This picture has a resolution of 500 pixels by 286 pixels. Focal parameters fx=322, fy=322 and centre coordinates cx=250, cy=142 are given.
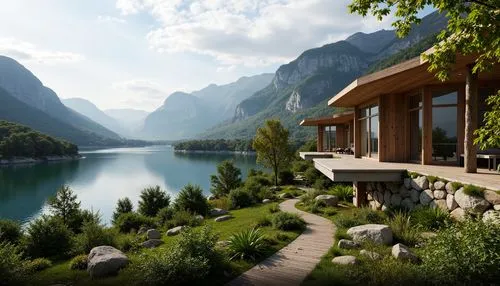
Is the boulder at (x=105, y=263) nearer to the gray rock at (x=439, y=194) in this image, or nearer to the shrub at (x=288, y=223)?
the shrub at (x=288, y=223)

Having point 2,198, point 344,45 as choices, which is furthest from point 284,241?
point 344,45

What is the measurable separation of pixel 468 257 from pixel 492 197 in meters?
2.48

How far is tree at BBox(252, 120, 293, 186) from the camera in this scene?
25.5m

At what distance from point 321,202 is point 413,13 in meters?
8.20

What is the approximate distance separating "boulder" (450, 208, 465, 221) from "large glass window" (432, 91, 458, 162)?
4.65 metres

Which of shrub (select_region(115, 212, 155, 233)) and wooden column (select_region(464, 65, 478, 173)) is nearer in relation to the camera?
wooden column (select_region(464, 65, 478, 173))

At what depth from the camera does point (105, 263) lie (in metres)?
6.39

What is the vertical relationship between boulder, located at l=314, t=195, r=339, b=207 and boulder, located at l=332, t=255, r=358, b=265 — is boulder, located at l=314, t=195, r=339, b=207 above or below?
below

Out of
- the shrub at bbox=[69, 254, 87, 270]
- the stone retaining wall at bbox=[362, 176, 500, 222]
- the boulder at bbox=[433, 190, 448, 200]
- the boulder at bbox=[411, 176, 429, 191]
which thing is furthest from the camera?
the boulder at bbox=[411, 176, 429, 191]

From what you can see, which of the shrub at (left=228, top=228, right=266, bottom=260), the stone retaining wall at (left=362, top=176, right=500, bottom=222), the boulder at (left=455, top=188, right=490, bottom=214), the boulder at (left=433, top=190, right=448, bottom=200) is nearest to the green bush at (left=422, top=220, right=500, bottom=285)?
the stone retaining wall at (left=362, top=176, right=500, bottom=222)

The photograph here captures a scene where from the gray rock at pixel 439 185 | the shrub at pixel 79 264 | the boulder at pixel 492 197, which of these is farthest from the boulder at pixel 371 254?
the shrub at pixel 79 264

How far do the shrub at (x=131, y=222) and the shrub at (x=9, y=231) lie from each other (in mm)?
3700

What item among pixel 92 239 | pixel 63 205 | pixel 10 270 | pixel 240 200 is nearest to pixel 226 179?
pixel 240 200

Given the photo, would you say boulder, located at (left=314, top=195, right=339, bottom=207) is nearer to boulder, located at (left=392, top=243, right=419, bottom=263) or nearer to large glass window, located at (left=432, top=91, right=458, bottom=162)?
large glass window, located at (left=432, top=91, right=458, bottom=162)
